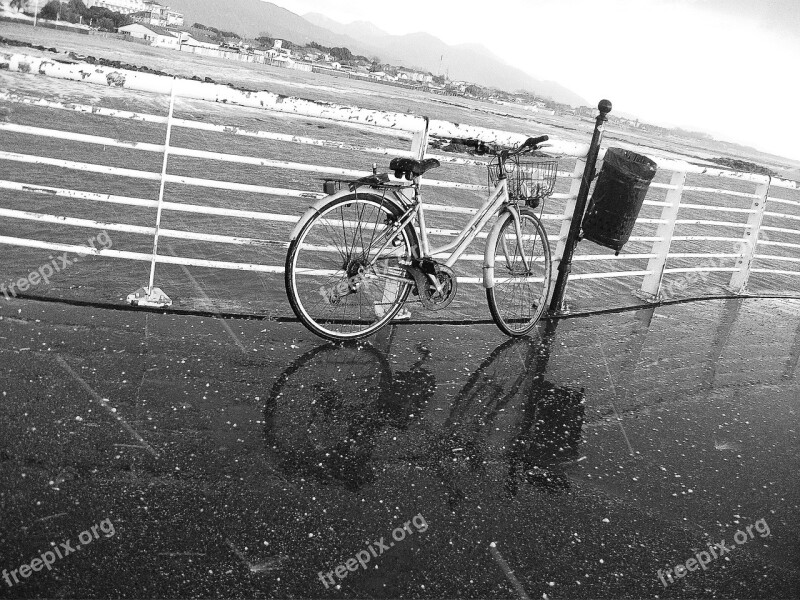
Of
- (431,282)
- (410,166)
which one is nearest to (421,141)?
(410,166)

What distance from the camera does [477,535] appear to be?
8.07 ft

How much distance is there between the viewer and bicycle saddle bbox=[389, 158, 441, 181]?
12.9 ft

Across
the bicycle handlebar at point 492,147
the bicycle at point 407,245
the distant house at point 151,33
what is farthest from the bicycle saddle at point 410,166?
the distant house at point 151,33

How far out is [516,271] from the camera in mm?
4750

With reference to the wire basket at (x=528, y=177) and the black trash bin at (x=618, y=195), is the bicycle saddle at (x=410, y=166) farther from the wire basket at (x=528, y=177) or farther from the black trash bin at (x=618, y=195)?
the black trash bin at (x=618, y=195)

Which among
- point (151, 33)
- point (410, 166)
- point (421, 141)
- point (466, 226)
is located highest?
point (151, 33)

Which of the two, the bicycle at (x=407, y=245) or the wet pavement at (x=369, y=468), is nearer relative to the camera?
the wet pavement at (x=369, y=468)

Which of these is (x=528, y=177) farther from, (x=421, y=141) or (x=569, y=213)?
(x=569, y=213)

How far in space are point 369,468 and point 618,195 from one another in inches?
130

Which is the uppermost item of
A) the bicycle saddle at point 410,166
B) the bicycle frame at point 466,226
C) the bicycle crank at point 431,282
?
the bicycle saddle at point 410,166

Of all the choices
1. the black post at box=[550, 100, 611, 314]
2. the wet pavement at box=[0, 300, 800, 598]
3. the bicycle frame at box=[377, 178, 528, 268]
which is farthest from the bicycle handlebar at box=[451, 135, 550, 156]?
the wet pavement at box=[0, 300, 800, 598]

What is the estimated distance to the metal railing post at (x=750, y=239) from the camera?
6.91 meters

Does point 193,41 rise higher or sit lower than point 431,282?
higher

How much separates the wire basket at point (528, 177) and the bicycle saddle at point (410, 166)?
0.56 metres
